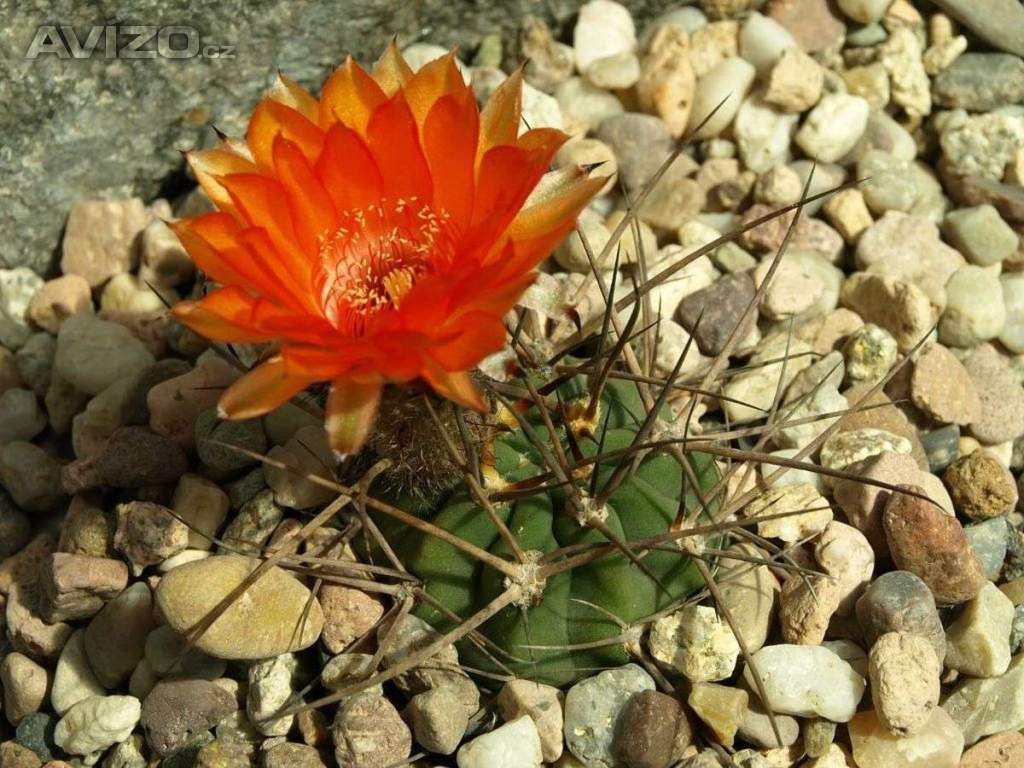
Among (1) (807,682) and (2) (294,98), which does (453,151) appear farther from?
(1) (807,682)

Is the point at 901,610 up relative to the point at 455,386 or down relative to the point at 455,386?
down

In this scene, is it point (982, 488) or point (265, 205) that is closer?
point (265, 205)

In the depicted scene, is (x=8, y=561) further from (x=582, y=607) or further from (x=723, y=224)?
(x=723, y=224)

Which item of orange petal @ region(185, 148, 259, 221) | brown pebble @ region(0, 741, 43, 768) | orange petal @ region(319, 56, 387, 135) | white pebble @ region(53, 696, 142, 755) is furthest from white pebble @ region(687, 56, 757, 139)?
brown pebble @ region(0, 741, 43, 768)

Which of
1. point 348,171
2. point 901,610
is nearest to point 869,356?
point 901,610

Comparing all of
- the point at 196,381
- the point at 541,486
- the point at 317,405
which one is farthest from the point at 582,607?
the point at 196,381

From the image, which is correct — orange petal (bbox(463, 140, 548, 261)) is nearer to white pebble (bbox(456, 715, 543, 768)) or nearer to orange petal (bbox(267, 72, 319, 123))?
orange petal (bbox(267, 72, 319, 123))

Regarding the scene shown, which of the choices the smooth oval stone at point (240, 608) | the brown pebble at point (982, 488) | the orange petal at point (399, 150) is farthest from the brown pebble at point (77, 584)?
the brown pebble at point (982, 488)
